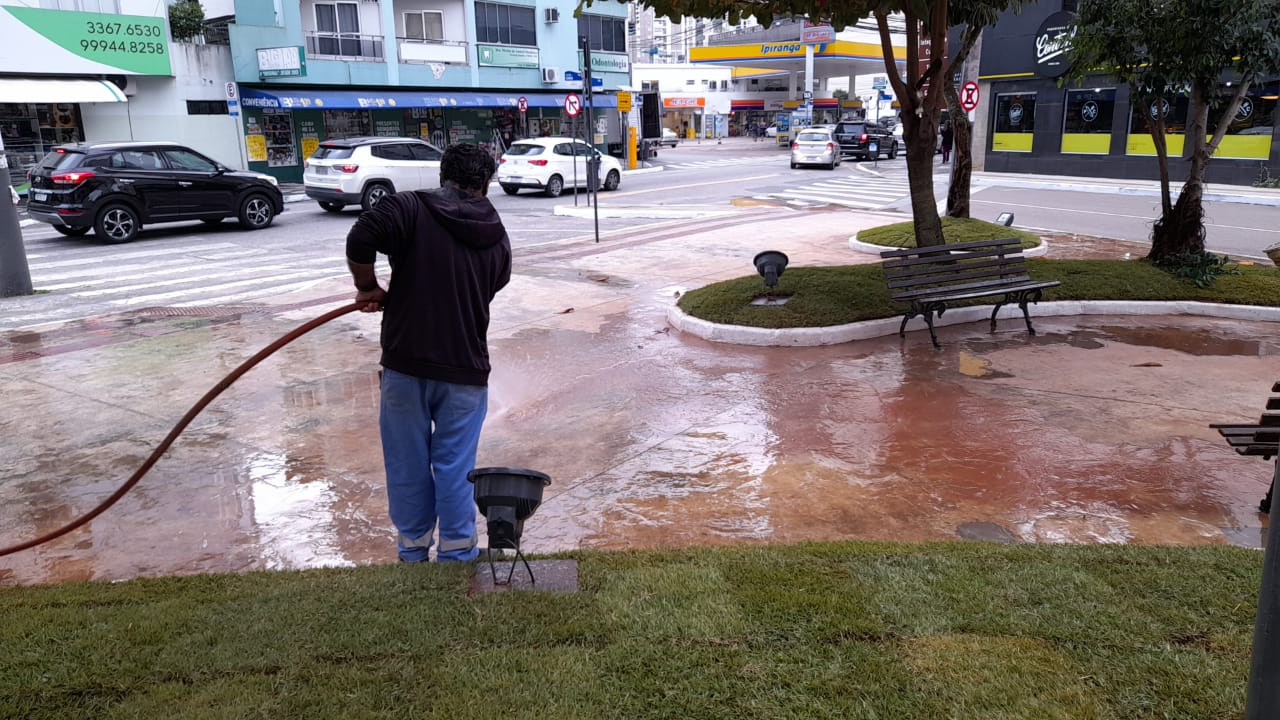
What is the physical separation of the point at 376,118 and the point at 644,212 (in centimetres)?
1684

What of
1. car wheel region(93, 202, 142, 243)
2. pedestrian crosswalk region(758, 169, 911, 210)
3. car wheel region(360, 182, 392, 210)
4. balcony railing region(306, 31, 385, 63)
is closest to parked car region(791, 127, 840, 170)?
pedestrian crosswalk region(758, 169, 911, 210)

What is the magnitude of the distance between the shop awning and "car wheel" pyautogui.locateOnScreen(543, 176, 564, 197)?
9.17 meters

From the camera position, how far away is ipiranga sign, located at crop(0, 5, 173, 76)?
2412 cm

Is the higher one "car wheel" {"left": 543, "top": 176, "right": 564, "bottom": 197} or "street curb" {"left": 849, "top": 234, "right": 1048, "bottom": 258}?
"car wheel" {"left": 543, "top": 176, "right": 564, "bottom": 197}

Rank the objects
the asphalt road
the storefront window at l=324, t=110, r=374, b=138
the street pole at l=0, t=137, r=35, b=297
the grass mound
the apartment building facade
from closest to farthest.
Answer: the street pole at l=0, t=137, r=35, b=297 → the asphalt road → the grass mound → the apartment building facade → the storefront window at l=324, t=110, r=374, b=138

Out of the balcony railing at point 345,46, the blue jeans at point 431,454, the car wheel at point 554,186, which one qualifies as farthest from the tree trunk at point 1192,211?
the balcony railing at point 345,46

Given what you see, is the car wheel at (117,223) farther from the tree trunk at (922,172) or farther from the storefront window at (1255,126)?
the storefront window at (1255,126)

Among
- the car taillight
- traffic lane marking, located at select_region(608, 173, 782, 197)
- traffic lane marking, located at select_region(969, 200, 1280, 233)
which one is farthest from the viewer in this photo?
traffic lane marking, located at select_region(608, 173, 782, 197)

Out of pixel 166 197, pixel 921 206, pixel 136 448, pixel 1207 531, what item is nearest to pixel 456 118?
pixel 166 197

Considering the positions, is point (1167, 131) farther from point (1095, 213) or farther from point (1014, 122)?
point (1095, 213)

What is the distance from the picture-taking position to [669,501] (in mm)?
5484

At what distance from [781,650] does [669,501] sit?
83.2 inches

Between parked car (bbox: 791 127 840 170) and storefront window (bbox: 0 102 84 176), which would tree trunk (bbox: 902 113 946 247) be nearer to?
storefront window (bbox: 0 102 84 176)

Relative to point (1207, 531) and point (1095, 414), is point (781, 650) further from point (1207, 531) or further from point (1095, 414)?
point (1095, 414)
